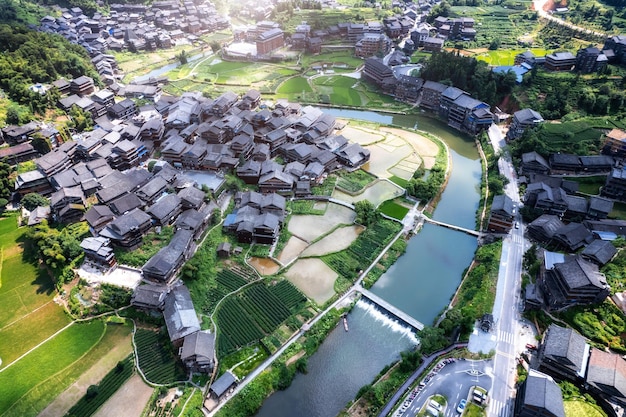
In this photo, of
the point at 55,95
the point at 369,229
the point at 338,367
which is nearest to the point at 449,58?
the point at 369,229

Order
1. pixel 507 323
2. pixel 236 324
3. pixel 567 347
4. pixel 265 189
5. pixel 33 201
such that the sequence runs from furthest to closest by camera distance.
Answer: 1. pixel 265 189
2. pixel 33 201
3. pixel 236 324
4. pixel 507 323
5. pixel 567 347

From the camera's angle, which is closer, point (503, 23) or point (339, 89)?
point (339, 89)

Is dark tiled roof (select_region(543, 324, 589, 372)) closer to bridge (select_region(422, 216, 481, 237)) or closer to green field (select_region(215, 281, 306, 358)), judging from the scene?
bridge (select_region(422, 216, 481, 237))

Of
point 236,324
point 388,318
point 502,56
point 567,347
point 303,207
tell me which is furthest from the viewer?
point 502,56

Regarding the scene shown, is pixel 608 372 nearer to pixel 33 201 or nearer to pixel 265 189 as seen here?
pixel 265 189

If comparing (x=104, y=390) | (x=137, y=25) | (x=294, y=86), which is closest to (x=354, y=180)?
(x=294, y=86)

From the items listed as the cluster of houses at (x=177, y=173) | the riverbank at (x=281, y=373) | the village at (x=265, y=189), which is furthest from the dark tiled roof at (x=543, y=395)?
the cluster of houses at (x=177, y=173)

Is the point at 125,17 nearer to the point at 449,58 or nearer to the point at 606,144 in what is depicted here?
the point at 449,58

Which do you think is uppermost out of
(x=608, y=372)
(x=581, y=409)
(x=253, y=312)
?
(x=608, y=372)
